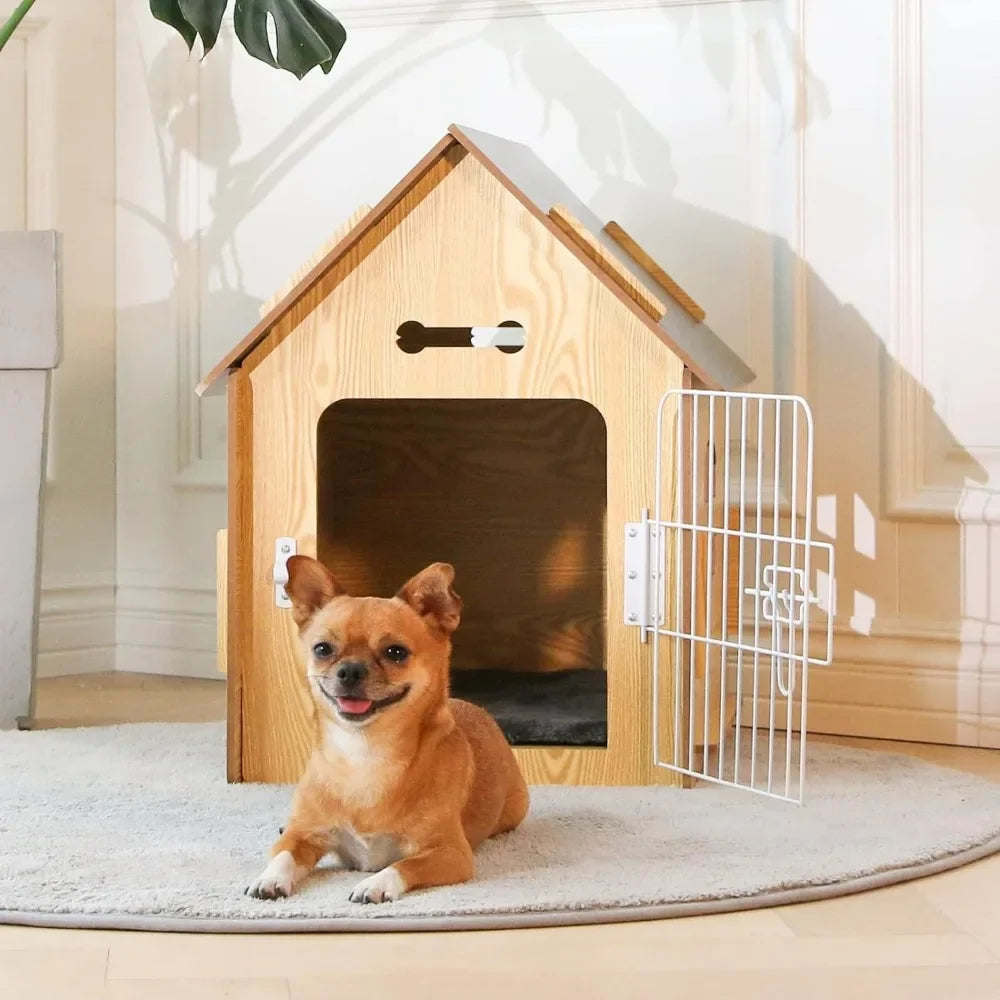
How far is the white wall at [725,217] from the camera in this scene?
2406mm

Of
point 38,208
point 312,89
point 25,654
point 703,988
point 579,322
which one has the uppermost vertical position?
point 312,89

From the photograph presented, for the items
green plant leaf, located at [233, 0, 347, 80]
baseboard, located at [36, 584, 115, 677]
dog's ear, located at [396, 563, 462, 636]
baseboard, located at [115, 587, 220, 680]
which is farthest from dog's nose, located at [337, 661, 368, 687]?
baseboard, located at [36, 584, 115, 677]

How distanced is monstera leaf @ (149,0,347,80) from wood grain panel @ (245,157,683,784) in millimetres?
366

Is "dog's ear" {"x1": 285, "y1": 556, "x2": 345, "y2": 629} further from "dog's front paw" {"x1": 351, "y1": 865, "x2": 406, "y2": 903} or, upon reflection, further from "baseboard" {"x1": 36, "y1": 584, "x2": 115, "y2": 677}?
"baseboard" {"x1": 36, "y1": 584, "x2": 115, "y2": 677}

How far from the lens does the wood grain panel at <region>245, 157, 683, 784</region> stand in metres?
2.02

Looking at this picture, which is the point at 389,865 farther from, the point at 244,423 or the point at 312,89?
the point at 312,89

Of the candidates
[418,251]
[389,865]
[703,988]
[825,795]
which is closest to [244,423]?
[418,251]

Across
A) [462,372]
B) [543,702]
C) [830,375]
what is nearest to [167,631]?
[543,702]

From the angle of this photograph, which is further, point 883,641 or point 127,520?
point 127,520

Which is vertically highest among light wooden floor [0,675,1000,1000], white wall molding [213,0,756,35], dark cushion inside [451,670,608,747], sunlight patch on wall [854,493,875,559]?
white wall molding [213,0,756,35]

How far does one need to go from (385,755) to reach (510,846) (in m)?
0.22

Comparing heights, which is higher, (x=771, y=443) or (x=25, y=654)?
A: (x=771, y=443)

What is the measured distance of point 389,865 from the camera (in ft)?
5.28

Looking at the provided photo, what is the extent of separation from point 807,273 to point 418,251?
79cm
